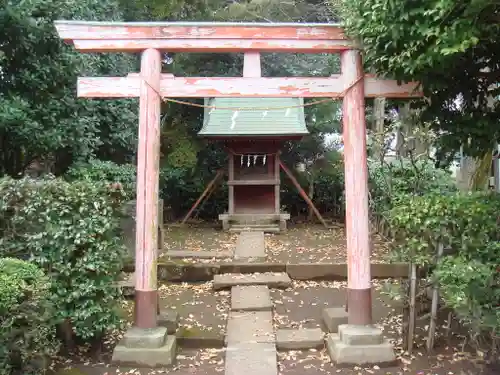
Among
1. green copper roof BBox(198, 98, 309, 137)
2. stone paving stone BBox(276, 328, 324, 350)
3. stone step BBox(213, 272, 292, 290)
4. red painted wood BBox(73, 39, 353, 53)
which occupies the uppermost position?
green copper roof BBox(198, 98, 309, 137)

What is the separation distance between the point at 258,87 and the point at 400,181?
162 inches

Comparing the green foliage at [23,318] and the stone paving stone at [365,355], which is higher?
the green foliage at [23,318]

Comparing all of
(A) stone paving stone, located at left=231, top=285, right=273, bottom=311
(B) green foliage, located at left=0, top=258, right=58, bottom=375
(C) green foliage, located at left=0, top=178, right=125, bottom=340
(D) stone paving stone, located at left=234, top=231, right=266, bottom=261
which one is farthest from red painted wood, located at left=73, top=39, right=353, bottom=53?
(D) stone paving stone, located at left=234, top=231, right=266, bottom=261

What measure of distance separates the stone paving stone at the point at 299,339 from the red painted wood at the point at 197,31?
3.02 metres

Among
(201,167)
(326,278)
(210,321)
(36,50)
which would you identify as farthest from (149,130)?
(201,167)

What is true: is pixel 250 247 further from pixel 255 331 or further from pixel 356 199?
pixel 356 199

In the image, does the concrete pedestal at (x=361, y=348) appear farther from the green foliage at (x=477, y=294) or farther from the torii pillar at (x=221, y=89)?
the green foliage at (x=477, y=294)

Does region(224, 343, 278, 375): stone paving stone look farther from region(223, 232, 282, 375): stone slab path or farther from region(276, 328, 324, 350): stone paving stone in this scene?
region(276, 328, 324, 350): stone paving stone

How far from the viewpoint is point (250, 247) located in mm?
8898

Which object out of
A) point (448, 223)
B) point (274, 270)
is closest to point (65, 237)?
point (448, 223)

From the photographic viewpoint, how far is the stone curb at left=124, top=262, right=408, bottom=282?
7363 mm

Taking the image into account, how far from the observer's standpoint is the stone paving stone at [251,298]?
19.2ft

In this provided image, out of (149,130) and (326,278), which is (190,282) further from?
(149,130)

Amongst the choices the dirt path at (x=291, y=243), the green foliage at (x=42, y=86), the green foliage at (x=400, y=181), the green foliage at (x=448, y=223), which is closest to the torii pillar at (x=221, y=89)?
the green foliage at (x=448, y=223)
